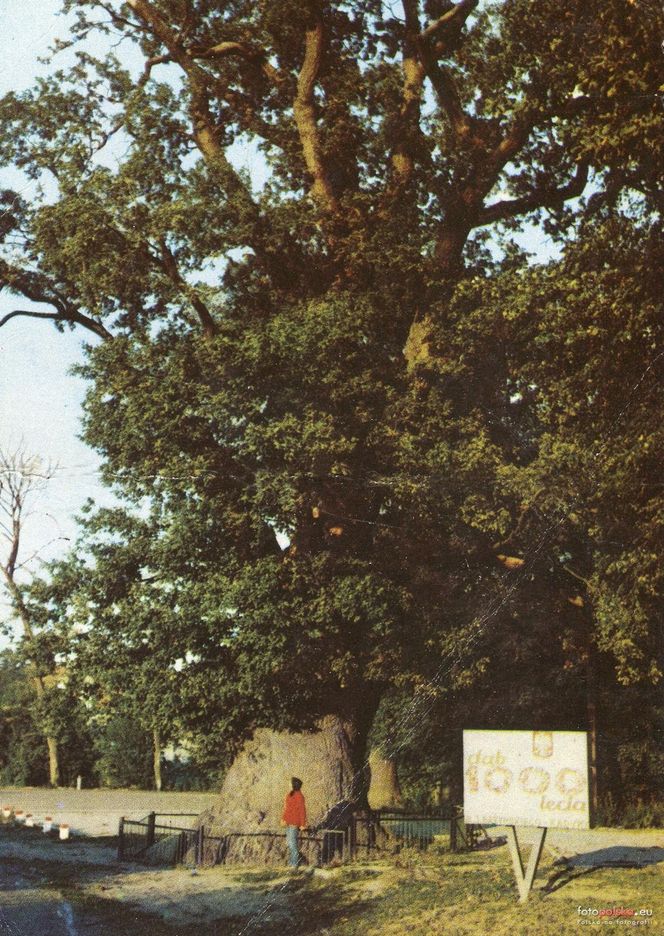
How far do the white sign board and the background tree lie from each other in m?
5.75

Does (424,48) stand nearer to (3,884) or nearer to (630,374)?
(630,374)

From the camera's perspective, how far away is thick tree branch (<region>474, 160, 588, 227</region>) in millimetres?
21656

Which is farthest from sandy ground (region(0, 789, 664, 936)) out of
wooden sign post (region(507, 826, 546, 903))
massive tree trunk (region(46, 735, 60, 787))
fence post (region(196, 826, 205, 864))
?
massive tree trunk (region(46, 735, 60, 787))

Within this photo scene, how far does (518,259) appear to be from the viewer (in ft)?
69.8

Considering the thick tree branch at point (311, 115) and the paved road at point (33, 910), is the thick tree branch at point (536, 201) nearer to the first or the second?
the thick tree branch at point (311, 115)

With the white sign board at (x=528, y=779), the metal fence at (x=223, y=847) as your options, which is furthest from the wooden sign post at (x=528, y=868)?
the metal fence at (x=223, y=847)

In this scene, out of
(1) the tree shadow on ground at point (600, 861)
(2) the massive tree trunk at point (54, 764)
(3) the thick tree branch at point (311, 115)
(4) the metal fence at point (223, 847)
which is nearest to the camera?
(1) the tree shadow on ground at point (600, 861)

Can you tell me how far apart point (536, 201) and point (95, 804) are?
30735 millimetres

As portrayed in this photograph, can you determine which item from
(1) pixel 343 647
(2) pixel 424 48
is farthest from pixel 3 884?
(2) pixel 424 48

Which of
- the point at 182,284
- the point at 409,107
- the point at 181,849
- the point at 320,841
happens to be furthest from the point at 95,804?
the point at 409,107

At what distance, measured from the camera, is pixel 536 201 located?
22.1m

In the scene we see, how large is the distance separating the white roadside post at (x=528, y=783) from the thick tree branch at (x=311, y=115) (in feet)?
38.3

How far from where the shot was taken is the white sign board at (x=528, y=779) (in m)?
12.3

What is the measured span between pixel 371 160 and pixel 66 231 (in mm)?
6533
